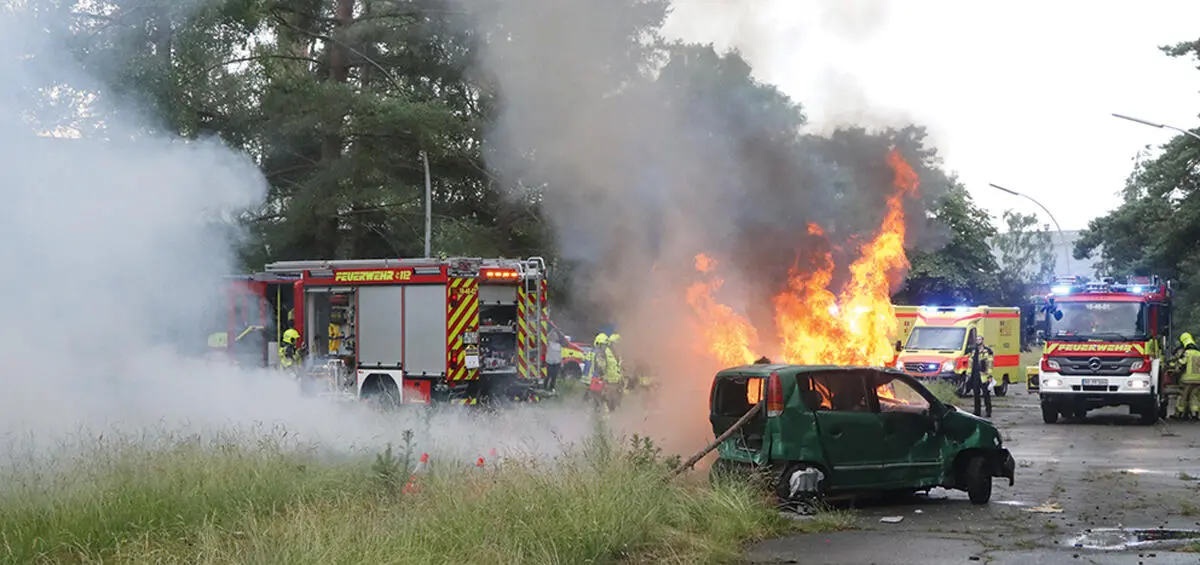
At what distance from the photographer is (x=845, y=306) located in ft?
52.1

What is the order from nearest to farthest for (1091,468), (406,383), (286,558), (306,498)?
(286,558) < (306,498) < (1091,468) < (406,383)

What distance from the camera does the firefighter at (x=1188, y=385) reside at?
77.8ft

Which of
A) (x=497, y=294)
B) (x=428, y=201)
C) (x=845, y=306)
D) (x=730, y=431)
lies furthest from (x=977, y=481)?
(x=428, y=201)

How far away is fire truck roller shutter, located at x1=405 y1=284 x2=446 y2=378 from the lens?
745 inches

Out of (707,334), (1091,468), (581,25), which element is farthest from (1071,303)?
(581,25)

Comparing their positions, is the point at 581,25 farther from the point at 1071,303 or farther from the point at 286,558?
the point at 1071,303

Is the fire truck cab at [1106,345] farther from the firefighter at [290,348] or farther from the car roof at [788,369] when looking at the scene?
the firefighter at [290,348]

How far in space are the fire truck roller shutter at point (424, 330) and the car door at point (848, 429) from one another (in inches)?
343

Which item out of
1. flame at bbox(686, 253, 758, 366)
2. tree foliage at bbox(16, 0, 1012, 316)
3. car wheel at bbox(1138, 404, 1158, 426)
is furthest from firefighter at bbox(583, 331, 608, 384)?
car wheel at bbox(1138, 404, 1158, 426)

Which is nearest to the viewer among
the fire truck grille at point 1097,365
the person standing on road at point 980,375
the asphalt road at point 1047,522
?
the asphalt road at point 1047,522

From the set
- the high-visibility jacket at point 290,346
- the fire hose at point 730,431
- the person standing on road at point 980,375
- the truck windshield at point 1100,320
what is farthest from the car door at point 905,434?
the person standing on road at point 980,375

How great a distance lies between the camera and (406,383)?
63.2ft

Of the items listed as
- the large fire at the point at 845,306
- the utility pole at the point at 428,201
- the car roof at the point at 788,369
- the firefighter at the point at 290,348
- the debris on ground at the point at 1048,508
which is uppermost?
the utility pole at the point at 428,201

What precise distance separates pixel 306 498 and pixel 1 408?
9.97ft
